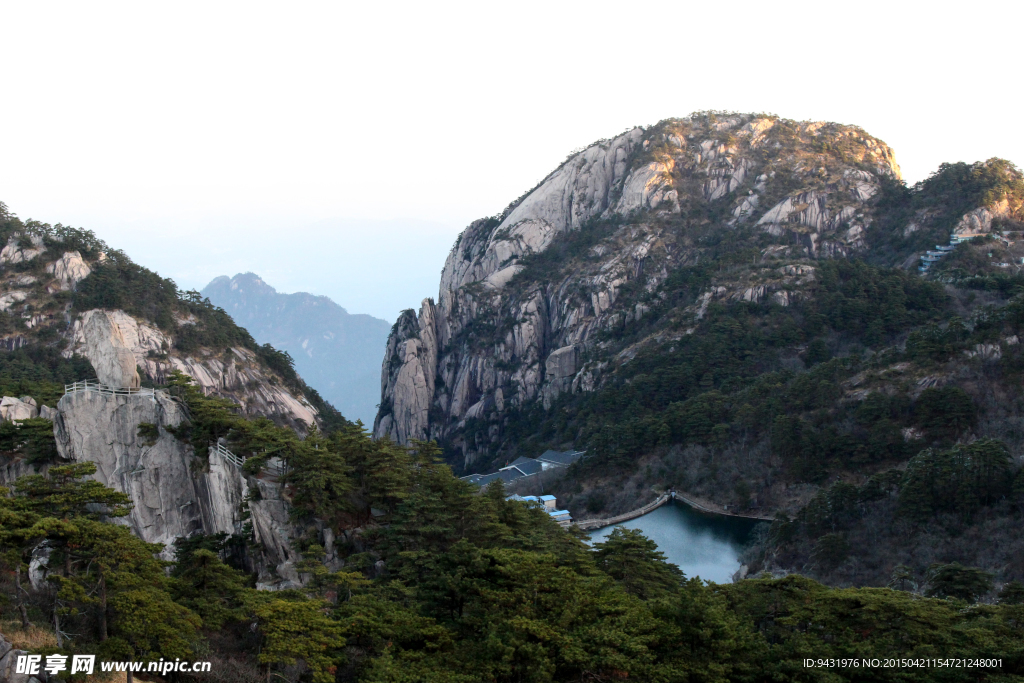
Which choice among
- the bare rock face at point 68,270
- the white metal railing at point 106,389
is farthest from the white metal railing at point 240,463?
the bare rock face at point 68,270

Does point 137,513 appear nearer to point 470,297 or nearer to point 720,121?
point 470,297

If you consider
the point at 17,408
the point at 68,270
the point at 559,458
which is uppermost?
the point at 68,270

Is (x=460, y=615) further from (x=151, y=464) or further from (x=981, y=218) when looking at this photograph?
(x=981, y=218)

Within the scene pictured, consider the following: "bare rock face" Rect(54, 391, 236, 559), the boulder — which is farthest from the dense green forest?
the boulder

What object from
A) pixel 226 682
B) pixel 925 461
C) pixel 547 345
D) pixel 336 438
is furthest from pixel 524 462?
pixel 226 682

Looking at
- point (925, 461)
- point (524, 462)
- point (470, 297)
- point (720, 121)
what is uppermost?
point (720, 121)

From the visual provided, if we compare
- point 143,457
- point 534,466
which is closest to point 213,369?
point 534,466
